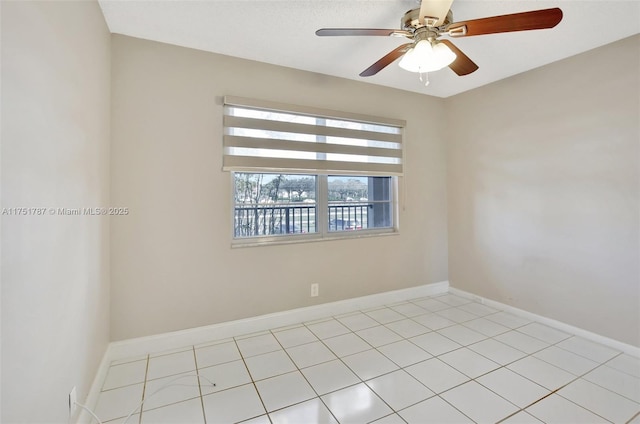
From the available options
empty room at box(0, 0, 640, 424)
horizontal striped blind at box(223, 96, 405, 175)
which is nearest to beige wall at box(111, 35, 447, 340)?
empty room at box(0, 0, 640, 424)

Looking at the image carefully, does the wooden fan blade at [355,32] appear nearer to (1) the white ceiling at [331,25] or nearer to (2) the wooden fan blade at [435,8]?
(2) the wooden fan blade at [435,8]

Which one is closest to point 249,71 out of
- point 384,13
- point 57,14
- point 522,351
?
point 384,13

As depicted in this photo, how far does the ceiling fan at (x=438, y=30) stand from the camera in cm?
146

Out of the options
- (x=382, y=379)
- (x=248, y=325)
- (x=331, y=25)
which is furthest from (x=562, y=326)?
(x=331, y=25)

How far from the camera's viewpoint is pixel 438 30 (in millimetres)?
1734

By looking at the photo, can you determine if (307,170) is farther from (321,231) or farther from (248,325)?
(248,325)

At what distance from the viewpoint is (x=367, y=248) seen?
3.23 m

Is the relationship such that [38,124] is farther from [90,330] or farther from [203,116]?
[203,116]

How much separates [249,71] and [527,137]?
275cm

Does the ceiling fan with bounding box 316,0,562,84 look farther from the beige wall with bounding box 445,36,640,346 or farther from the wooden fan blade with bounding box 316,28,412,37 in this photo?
the beige wall with bounding box 445,36,640,346

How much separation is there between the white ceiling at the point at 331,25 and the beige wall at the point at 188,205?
19 centimetres

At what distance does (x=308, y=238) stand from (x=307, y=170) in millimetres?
679

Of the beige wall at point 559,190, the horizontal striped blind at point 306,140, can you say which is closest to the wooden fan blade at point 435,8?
the horizontal striped blind at point 306,140

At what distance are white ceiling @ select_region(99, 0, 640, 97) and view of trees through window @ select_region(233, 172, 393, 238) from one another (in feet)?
3.53
